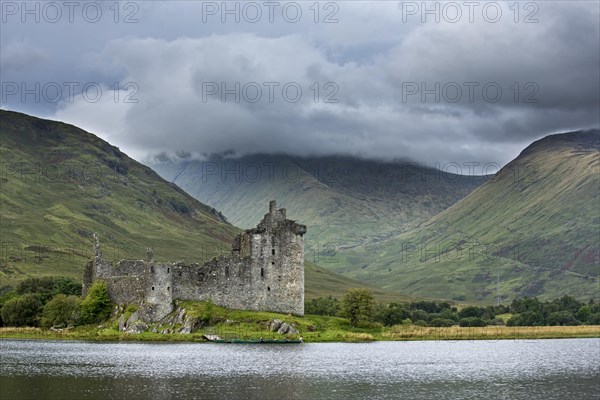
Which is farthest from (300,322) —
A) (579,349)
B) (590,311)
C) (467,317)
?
(590,311)

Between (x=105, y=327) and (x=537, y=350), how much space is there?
44.5 metres

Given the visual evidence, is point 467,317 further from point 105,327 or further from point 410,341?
point 105,327

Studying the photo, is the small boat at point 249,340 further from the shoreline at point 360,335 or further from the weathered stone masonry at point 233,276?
the weathered stone masonry at point 233,276

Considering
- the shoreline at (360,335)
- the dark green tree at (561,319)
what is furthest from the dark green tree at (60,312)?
Result: the dark green tree at (561,319)

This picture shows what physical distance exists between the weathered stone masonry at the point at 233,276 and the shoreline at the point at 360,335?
4398 millimetres

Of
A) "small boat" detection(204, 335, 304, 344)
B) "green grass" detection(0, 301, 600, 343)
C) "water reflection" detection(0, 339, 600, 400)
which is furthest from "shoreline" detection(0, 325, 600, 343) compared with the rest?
"water reflection" detection(0, 339, 600, 400)

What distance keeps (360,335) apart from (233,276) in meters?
15.5

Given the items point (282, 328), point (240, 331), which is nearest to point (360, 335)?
point (282, 328)

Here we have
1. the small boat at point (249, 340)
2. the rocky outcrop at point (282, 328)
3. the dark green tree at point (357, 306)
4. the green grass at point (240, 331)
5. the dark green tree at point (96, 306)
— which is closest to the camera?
the small boat at point (249, 340)

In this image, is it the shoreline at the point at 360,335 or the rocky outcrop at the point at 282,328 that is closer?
the shoreline at the point at 360,335

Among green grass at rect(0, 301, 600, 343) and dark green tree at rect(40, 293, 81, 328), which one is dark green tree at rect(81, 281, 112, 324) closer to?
dark green tree at rect(40, 293, 81, 328)

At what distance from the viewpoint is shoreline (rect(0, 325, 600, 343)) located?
83562 mm

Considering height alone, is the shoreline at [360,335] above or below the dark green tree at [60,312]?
below

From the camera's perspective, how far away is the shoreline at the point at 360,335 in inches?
3290
